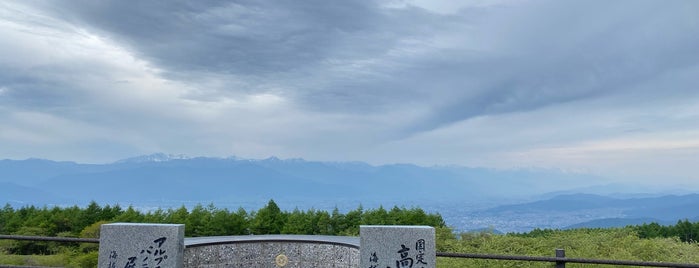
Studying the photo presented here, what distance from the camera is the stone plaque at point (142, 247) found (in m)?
5.68

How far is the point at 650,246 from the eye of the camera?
927cm

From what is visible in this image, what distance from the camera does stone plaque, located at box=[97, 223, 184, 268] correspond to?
5.68 meters

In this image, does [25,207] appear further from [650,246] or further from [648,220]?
[648,220]

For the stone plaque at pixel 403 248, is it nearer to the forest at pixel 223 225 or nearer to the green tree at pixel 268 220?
the forest at pixel 223 225

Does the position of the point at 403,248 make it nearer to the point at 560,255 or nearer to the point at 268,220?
the point at 560,255

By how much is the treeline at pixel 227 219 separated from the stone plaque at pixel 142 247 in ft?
24.8

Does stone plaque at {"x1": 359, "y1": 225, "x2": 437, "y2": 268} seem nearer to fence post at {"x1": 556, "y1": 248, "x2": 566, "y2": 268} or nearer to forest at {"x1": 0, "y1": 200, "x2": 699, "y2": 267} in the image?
fence post at {"x1": 556, "y1": 248, "x2": 566, "y2": 268}

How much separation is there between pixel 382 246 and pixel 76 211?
12087 millimetres

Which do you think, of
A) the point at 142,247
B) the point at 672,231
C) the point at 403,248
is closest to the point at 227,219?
the point at 142,247

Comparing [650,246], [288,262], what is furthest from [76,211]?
[650,246]

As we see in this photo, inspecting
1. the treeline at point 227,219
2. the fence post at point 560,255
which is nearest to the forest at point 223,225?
the treeline at point 227,219

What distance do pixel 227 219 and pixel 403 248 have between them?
8747 mm

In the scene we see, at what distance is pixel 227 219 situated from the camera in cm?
1338

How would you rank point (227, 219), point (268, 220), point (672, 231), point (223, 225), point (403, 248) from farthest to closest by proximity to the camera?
point (672, 231), point (268, 220), point (227, 219), point (223, 225), point (403, 248)
